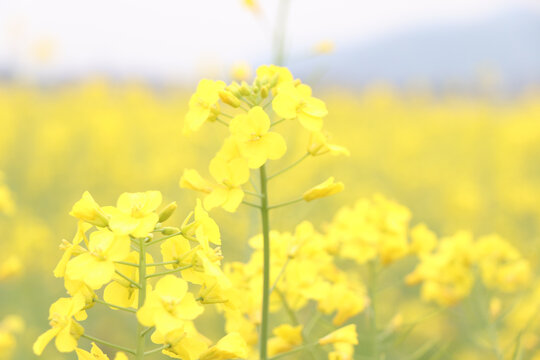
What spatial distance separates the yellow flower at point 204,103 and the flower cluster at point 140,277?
0.89 ft

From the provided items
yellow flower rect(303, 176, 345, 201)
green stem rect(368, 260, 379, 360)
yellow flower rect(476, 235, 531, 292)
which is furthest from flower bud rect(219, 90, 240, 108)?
yellow flower rect(476, 235, 531, 292)

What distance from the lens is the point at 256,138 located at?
3.79 ft

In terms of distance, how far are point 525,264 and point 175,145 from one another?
6593mm

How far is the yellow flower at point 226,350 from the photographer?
3.22 feet

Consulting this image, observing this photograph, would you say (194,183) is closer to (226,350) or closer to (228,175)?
(228,175)

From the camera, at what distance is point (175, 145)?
8.16 meters

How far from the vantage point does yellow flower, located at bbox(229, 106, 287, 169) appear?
1.14 meters

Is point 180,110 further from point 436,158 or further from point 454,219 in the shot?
point 454,219

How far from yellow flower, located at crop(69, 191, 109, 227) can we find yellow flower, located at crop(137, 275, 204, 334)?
0.57 feet

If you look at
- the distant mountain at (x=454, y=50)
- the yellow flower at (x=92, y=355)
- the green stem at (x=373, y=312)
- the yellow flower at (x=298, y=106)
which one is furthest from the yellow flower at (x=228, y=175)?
the distant mountain at (x=454, y=50)

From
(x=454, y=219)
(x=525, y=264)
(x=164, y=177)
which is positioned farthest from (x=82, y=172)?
(x=525, y=264)

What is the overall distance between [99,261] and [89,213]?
0.38 ft

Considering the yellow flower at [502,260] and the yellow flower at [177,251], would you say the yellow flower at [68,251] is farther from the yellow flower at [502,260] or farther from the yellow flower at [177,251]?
the yellow flower at [502,260]

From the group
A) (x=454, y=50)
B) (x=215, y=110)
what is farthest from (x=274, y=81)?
(x=454, y=50)
